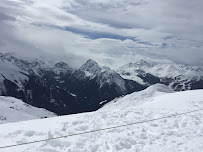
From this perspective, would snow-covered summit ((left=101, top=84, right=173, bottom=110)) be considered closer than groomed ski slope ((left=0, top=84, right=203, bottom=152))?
No

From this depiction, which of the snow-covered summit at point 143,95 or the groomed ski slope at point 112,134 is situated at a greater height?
the groomed ski slope at point 112,134

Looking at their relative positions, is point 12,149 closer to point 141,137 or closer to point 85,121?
point 85,121

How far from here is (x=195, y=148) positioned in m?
9.83

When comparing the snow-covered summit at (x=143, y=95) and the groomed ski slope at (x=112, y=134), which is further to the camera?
the snow-covered summit at (x=143, y=95)

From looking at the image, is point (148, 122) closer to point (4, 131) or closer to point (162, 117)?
point (162, 117)

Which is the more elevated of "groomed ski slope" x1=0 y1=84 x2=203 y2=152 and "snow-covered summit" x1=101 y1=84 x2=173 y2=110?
"groomed ski slope" x1=0 y1=84 x2=203 y2=152

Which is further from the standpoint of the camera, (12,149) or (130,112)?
(130,112)

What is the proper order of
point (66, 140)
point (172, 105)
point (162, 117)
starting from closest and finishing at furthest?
point (66, 140)
point (162, 117)
point (172, 105)

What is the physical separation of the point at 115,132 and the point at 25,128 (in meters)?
6.19

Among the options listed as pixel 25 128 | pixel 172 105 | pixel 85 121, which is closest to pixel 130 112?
pixel 85 121

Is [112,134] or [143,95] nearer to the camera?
[112,134]

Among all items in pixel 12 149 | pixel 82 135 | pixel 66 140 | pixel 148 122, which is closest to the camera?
pixel 12 149

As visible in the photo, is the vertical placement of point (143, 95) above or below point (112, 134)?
below

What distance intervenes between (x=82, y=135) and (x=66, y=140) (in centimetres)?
113
